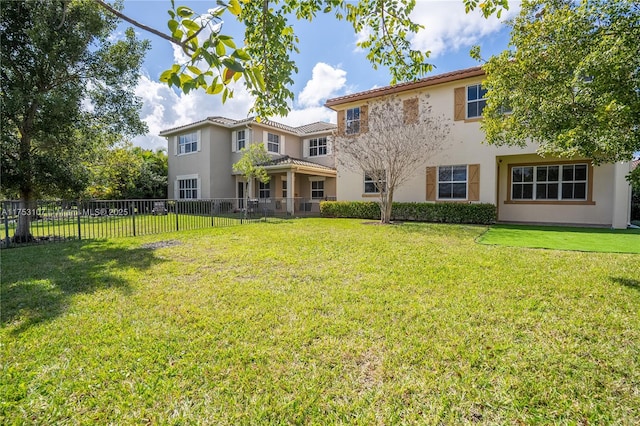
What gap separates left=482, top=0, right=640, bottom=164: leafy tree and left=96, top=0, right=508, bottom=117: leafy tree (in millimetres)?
2522

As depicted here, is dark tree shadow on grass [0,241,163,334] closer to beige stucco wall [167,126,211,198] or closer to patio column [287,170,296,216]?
patio column [287,170,296,216]

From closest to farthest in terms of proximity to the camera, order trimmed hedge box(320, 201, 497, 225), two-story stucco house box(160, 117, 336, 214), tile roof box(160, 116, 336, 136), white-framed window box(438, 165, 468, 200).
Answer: trimmed hedge box(320, 201, 497, 225) → white-framed window box(438, 165, 468, 200) → tile roof box(160, 116, 336, 136) → two-story stucco house box(160, 117, 336, 214)

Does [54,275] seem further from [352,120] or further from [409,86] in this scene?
[409,86]

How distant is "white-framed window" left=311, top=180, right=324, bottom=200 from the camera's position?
22.1m

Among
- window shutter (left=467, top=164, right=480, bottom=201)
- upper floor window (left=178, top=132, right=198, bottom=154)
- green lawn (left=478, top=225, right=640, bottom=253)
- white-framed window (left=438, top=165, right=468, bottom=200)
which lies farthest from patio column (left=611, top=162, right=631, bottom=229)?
upper floor window (left=178, top=132, right=198, bottom=154)

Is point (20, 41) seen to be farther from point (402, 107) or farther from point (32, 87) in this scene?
point (402, 107)

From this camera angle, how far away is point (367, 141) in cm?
1355

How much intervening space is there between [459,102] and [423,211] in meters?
5.21

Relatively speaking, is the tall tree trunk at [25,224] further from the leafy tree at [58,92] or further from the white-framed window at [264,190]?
the white-framed window at [264,190]

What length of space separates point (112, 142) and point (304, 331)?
12123mm

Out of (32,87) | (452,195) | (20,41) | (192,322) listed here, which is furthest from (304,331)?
(452,195)

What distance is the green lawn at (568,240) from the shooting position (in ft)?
25.8

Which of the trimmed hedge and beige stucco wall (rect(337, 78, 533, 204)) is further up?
beige stucco wall (rect(337, 78, 533, 204))

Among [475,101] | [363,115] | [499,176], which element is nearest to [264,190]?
[363,115]
